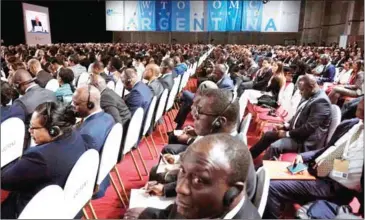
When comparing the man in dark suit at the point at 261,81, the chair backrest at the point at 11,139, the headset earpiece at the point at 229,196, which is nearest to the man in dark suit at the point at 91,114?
the chair backrest at the point at 11,139

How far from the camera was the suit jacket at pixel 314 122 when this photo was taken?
336cm

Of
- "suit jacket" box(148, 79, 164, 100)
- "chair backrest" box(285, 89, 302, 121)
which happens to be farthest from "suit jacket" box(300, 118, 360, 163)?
"suit jacket" box(148, 79, 164, 100)

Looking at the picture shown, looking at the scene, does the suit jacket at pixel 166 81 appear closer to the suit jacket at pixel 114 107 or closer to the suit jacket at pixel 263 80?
the suit jacket at pixel 114 107

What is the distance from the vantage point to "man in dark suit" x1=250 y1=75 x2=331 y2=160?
3371mm

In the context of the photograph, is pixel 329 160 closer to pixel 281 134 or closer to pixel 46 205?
pixel 281 134

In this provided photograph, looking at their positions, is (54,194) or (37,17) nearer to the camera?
(54,194)

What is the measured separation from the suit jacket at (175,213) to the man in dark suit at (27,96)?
2177 mm

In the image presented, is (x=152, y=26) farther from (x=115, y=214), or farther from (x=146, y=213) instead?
(x=146, y=213)

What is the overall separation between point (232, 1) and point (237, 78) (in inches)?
426

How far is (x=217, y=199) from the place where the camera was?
50.3 inches

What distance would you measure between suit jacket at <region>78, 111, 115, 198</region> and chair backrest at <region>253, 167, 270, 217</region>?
1324 mm

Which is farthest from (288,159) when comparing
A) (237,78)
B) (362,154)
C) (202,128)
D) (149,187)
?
(237,78)

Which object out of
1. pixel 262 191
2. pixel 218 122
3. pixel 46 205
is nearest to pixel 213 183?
pixel 262 191

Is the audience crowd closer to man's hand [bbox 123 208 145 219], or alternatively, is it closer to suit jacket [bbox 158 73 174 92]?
man's hand [bbox 123 208 145 219]
